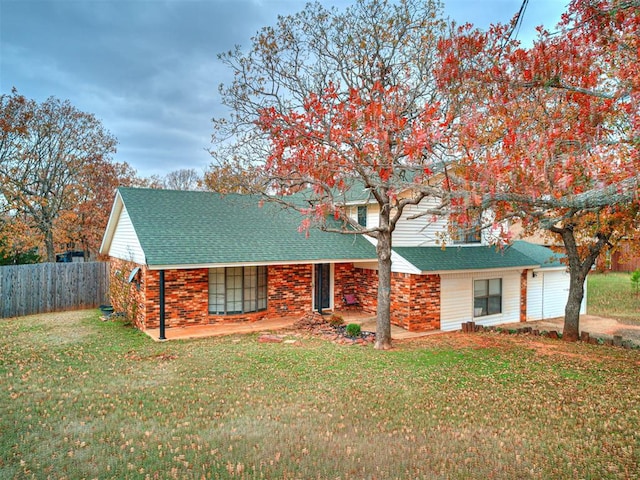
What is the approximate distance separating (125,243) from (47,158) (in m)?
13.2

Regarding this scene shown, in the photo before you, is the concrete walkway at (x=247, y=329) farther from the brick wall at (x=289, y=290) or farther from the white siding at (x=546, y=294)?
the white siding at (x=546, y=294)

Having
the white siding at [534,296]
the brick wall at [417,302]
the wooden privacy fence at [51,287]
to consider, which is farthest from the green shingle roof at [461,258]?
the wooden privacy fence at [51,287]

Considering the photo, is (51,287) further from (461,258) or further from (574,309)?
(574,309)

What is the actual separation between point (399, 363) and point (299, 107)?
6689 millimetres

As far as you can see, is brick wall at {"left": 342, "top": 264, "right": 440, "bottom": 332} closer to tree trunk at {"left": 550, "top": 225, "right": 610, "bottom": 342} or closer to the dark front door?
the dark front door

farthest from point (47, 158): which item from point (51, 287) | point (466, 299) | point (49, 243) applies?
point (466, 299)

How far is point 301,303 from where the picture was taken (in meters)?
14.5

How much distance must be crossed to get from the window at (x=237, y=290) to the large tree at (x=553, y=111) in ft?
27.5

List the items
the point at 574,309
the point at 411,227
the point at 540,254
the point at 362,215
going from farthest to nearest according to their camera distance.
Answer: the point at 540,254 → the point at 362,215 → the point at 411,227 → the point at 574,309

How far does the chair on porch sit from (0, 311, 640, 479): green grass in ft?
17.2

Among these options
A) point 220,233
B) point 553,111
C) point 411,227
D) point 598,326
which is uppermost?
point 553,111

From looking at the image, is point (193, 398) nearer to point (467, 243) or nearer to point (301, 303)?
point (301, 303)

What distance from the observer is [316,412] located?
5.83 m

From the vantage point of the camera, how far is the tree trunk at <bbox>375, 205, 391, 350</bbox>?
10.3 meters
